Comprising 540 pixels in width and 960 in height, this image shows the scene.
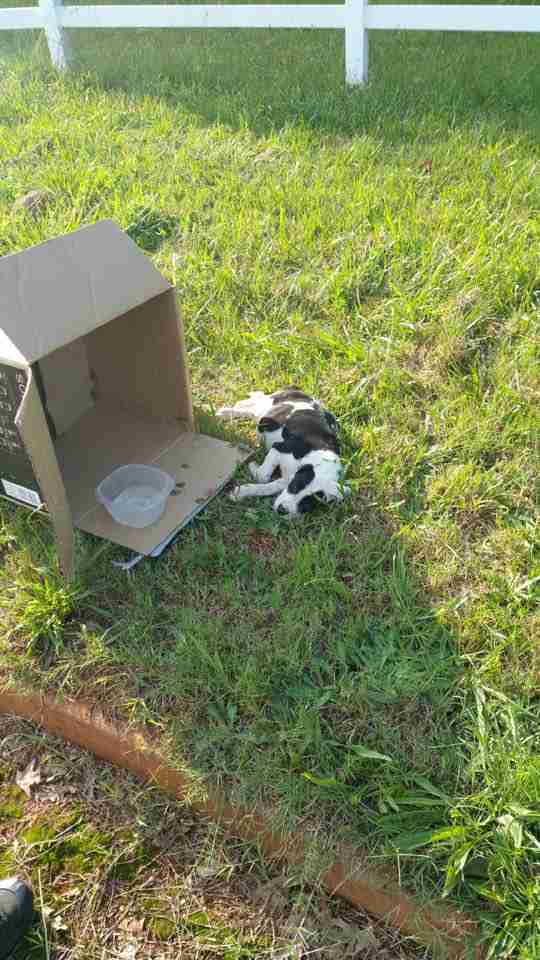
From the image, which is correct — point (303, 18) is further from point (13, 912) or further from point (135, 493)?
point (13, 912)

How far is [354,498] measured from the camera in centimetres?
269

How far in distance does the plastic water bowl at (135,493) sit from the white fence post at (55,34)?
15.1ft

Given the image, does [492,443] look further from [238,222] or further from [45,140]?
[45,140]

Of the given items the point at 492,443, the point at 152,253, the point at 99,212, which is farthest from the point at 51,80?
the point at 492,443

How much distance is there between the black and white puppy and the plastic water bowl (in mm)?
264

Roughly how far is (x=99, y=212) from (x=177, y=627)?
288 centimetres

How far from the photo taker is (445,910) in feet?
5.81

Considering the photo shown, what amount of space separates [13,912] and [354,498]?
1.58 metres

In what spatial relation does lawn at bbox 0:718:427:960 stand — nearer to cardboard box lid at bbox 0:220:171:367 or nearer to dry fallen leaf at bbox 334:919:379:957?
dry fallen leaf at bbox 334:919:379:957

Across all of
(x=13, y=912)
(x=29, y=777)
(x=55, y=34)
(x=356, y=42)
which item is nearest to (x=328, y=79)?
(x=356, y=42)

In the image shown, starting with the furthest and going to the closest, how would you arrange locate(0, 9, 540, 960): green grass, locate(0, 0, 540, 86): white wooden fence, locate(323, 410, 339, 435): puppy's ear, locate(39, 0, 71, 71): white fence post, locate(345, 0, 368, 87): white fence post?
locate(39, 0, 71, 71): white fence post → locate(345, 0, 368, 87): white fence post → locate(0, 0, 540, 86): white wooden fence → locate(323, 410, 339, 435): puppy's ear → locate(0, 9, 540, 960): green grass

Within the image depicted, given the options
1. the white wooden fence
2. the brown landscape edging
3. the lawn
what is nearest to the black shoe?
the lawn

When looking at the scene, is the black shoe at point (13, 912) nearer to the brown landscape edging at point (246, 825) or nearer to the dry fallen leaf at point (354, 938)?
the brown landscape edging at point (246, 825)

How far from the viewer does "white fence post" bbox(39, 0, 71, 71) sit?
5867 millimetres
